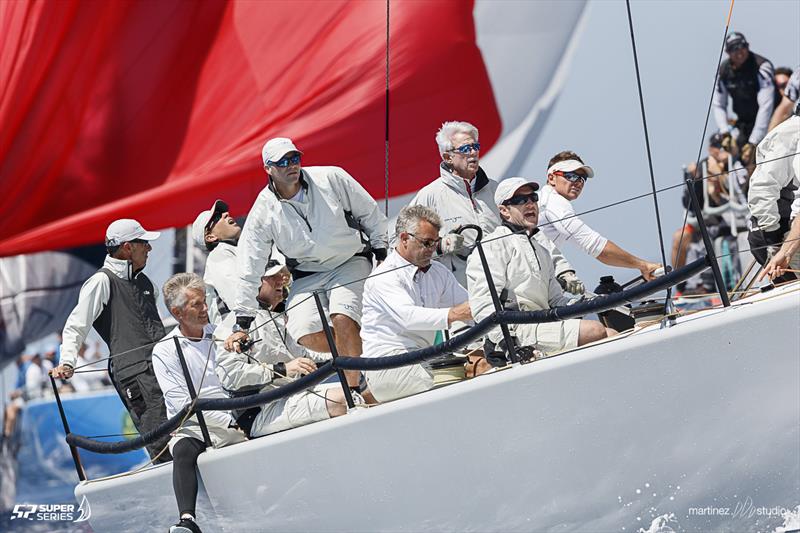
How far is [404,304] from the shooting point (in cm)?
354

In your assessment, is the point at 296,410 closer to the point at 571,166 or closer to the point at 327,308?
the point at 327,308

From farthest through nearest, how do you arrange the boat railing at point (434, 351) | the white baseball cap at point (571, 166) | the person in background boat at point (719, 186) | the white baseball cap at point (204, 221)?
the person in background boat at point (719, 186)
the white baseball cap at point (204, 221)
the white baseball cap at point (571, 166)
the boat railing at point (434, 351)

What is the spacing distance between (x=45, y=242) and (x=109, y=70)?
1047 mm

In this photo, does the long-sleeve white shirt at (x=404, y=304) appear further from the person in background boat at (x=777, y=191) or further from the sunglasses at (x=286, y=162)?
the person in background boat at (x=777, y=191)

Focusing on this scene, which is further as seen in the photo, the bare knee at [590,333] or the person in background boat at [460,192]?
the person in background boat at [460,192]

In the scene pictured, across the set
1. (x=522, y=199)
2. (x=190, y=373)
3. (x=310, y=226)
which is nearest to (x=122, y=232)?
(x=190, y=373)

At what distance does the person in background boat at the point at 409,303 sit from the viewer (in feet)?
11.5

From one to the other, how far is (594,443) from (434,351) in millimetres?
478

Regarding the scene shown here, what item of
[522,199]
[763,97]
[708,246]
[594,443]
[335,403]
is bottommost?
[594,443]

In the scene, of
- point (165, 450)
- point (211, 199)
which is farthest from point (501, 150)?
point (165, 450)

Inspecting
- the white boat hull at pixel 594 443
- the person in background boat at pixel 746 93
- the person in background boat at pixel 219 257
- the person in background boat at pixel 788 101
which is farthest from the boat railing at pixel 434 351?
the person in background boat at pixel 746 93

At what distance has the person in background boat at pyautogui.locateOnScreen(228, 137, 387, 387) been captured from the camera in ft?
13.0

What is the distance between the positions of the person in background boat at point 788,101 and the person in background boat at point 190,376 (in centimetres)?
290

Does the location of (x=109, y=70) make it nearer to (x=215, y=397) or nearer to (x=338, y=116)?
(x=338, y=116)
